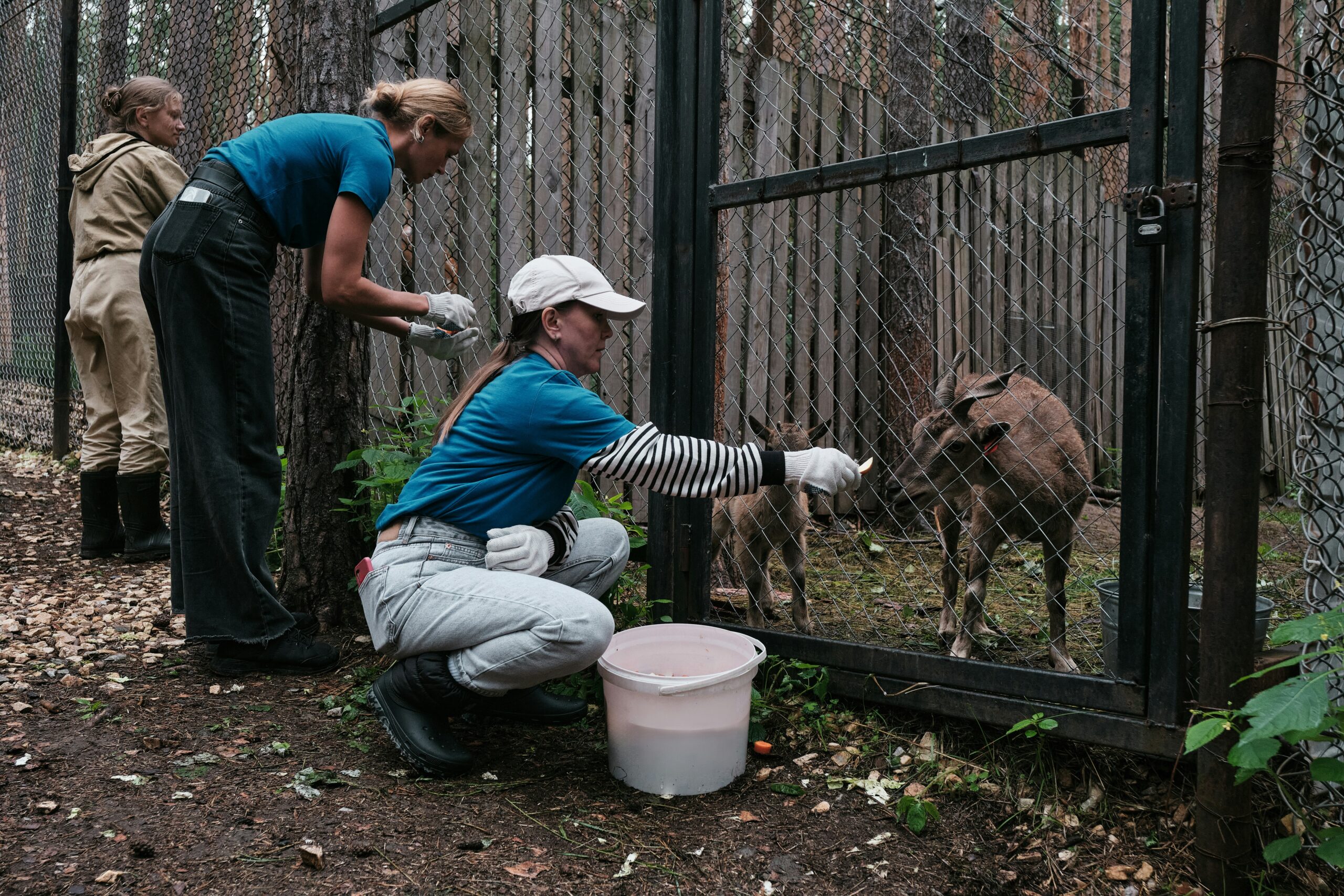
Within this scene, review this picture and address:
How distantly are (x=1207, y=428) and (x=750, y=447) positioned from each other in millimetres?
1164

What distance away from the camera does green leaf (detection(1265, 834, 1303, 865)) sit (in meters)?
2.07

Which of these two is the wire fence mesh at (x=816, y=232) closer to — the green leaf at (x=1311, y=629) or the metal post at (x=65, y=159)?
the metal post at (x=65, y=159)

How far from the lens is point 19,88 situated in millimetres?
9281

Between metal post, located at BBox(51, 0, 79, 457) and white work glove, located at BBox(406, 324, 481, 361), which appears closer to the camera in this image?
white work glove, located at BBox(406, 324, 481, 361)

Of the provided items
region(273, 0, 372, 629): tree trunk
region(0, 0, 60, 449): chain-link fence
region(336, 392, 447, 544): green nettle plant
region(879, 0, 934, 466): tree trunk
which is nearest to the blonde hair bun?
region(273, 0, 372, 629): tree trunk

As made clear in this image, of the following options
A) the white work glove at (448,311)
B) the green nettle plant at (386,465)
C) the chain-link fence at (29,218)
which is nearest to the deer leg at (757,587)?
the green nettle plant at (386,465)

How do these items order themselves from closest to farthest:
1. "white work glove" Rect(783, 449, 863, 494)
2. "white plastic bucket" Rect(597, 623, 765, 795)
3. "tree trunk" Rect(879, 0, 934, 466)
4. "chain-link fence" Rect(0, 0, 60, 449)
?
"white work glove" Rect(783, 449, 863, 494), "white plastic bucket" Rect(597, 623, 765, 795), "tree trunk" Rect(879, 0, 934, 466), "chain-link fence" Rect(0, 0, 60, 449)

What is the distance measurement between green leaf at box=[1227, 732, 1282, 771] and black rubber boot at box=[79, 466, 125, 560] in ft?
17.5

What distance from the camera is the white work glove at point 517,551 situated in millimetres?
2865

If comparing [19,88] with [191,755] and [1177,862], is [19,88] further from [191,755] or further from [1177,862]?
[1177,862]

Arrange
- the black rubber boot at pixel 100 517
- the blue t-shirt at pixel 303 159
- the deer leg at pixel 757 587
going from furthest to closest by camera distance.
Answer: the black rubber boot at pixel 100 517 → the deer leg at pixel 757 587 → the blue t-shirt at pixel 303 159

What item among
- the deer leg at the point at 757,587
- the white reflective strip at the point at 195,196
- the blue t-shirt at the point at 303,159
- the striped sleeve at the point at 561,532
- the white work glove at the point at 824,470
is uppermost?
the blue t-shirt at the point at 303,159

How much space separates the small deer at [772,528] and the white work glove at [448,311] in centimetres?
157

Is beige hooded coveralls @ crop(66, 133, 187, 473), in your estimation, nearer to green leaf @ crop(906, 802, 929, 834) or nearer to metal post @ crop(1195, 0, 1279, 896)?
green leaf @ crop(906, 802, 929, 834)
